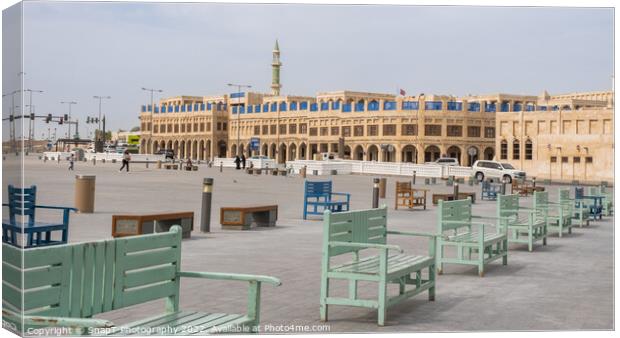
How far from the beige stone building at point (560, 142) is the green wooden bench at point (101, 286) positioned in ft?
147

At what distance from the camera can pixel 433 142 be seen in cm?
9950

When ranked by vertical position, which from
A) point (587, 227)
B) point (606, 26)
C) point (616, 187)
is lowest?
Answer: point (587, 227)

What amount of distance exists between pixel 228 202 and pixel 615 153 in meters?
19.9

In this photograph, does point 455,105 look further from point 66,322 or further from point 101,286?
point 66,322

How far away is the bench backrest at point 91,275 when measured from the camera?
467 centimetres

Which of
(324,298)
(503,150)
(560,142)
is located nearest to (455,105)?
(503,150)

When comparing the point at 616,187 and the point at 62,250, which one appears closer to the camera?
the point at 62,250

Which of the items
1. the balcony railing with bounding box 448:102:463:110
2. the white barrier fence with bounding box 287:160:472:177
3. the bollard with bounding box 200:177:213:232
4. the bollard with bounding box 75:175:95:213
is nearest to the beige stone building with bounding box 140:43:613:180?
the balcony railing with bounding box 448:102:463:110

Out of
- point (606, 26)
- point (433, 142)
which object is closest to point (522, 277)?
point (606, 26)

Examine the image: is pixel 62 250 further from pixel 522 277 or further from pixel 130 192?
pixel 130 192

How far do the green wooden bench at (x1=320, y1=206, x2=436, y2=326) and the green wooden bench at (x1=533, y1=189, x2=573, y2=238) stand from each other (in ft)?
23.3

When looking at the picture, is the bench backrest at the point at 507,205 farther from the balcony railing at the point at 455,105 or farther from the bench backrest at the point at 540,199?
the balcony railing at the point at 455,105

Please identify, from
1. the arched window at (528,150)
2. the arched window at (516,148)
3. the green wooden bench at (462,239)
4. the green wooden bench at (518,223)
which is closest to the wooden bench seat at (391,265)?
the green wooden bench at (462,239)

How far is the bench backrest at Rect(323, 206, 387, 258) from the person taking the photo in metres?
7.61
